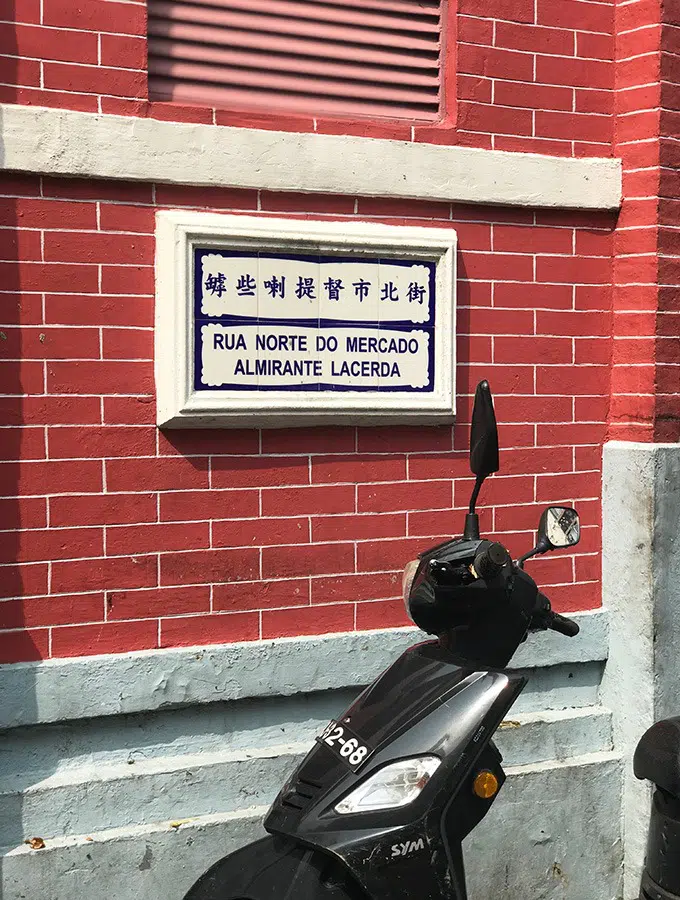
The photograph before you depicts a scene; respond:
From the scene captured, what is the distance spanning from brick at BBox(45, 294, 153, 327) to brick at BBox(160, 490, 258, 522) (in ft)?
2.07

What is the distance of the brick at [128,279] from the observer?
412 cm

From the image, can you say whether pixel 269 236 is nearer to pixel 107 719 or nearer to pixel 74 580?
pixel 74 580

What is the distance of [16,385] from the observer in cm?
399

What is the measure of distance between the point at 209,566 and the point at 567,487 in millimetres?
1580

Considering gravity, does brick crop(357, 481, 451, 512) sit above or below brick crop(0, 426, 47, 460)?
below

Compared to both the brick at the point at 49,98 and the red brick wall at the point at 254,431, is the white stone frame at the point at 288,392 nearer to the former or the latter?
the red brick wall at the point at 254,431

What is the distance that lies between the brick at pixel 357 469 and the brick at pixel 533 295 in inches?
30.5

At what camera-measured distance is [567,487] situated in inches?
194

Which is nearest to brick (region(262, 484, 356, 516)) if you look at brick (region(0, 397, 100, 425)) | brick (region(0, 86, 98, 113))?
brick (region(0, 397, 100, 425))

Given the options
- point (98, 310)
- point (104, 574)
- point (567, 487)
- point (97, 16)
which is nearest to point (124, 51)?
point (97, 16)

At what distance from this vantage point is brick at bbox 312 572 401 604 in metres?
4.48

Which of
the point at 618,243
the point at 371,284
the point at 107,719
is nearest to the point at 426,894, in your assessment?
the point at 107,719

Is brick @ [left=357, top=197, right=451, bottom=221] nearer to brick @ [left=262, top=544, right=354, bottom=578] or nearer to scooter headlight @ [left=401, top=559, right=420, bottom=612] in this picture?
brick @ [left=262, top=544, right=354, bottom=578]

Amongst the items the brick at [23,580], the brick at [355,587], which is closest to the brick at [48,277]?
the brick at [23,580]
